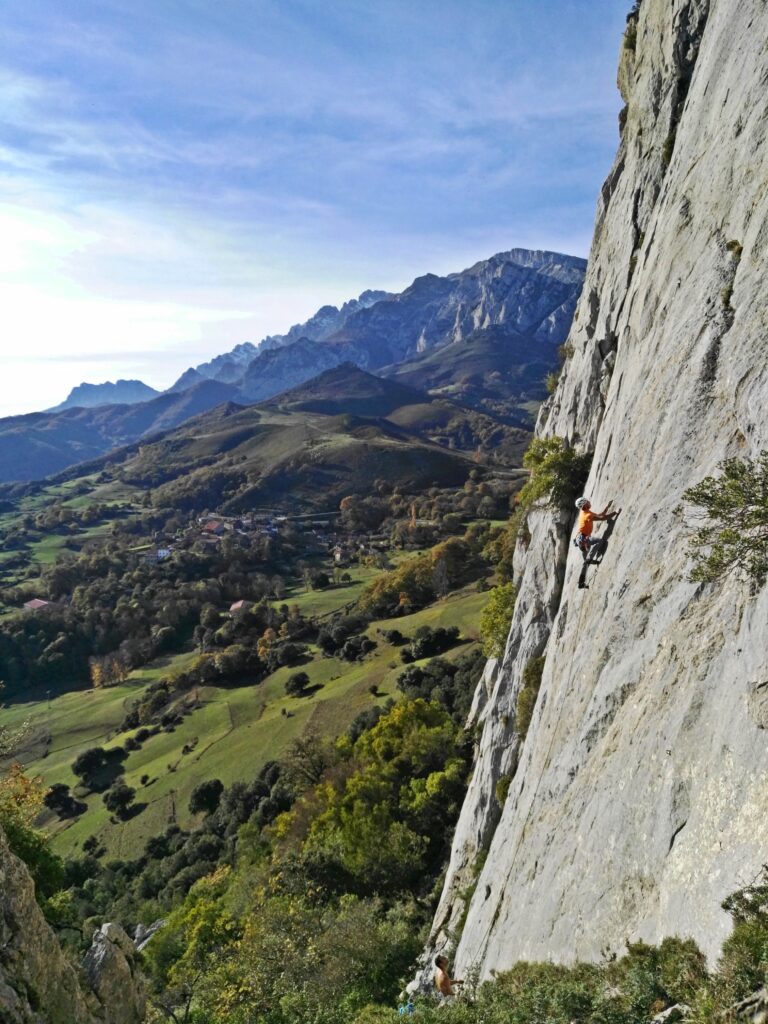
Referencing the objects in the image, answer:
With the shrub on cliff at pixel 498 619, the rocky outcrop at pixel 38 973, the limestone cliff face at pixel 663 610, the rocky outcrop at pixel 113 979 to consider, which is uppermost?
the limestone cliff face at pixel 663 610

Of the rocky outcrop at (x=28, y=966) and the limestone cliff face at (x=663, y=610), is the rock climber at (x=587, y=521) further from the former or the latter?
the rocky outcrop at (x=28, y=966)

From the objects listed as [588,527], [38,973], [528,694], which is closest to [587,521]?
[588,527]

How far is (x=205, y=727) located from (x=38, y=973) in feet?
306

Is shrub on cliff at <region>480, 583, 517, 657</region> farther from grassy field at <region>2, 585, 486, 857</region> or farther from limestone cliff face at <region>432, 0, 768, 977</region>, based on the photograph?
grassy field at <region>2, 585, 486, 857</region>

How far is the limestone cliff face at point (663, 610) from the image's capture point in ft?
37.4

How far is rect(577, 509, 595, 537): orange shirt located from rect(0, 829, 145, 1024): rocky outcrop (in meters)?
21.3

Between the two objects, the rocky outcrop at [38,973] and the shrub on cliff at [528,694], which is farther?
the shrub on cliff at [528,694]

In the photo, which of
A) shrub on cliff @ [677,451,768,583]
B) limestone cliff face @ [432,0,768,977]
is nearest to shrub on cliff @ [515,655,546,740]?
limestone cliff face @ [432,0,768,977]

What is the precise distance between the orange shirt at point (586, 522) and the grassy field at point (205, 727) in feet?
218

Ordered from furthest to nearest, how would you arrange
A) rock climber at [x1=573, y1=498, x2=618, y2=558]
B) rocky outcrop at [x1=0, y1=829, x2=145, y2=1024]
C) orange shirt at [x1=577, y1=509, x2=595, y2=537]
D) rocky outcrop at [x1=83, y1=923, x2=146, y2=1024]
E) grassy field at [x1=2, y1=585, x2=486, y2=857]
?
grassy field at [x1=2, y1=585, x2=486, y2=857]
rocky outcrop at [x1=83, y1=923, x2=146, y2=1024]
orange shirt at [x1=577, y1=509, x2=595, y2=537]
rock climber at [x1=573, y1=498, x2=618, y2=558]
rocky outcrop at [x1=0, y1=829, x2=145, y2=1024]

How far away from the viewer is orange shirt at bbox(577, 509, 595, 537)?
1992 centimetres

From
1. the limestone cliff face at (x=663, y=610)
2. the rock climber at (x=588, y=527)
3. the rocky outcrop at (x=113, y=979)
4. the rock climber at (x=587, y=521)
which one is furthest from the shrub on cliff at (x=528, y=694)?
the rocky outcrop at (x=113, y=979)

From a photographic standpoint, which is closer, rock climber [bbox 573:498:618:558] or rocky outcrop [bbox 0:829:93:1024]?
rocky outcrop [bbox 0:829:93:1024]

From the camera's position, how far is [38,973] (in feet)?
54.2
